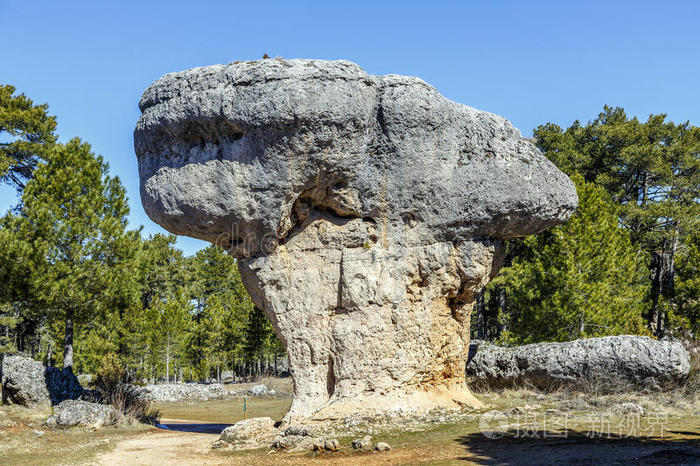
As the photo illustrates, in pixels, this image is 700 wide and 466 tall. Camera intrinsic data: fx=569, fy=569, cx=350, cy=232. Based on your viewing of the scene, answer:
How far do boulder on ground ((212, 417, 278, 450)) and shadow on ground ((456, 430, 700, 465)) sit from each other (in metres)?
4.13

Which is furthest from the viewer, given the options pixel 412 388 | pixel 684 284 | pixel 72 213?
pixel 684 284

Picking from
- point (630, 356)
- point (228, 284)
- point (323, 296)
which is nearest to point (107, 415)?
point (323, 296)

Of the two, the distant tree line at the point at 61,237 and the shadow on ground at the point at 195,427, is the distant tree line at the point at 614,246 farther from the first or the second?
the distant tree line at the point at 61,237

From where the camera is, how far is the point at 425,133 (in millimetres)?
12766

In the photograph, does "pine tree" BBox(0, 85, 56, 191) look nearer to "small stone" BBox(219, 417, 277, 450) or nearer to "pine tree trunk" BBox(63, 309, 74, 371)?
"pine tree trunk" BBox(63, 309, 74, 371)

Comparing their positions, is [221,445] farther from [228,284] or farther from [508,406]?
[228,284]

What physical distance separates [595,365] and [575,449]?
6.24 meters

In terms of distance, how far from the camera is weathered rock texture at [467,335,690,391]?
13.7 metres

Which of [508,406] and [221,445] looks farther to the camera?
[508,406]

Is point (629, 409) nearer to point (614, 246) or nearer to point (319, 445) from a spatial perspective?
point (319, 445)

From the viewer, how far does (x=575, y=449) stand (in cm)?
859

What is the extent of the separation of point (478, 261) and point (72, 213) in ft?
43.0

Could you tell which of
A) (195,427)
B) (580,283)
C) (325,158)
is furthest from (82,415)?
(580,283)

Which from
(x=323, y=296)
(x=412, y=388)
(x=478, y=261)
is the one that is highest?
(x=478, y=261)
